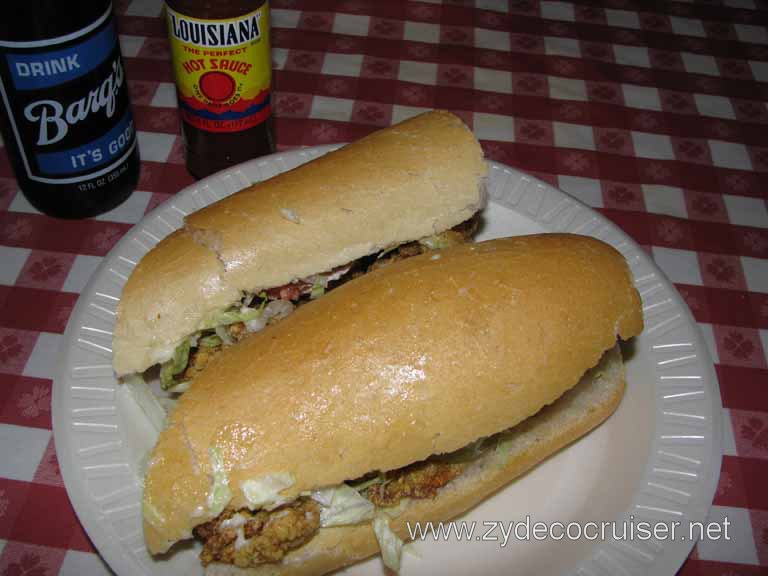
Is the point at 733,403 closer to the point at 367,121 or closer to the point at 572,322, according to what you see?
the point at 572,322

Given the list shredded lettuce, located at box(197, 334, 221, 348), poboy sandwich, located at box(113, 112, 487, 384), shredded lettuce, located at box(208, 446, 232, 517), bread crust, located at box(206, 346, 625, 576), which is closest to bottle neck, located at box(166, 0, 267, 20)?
poboy sandwich, located at box(113, 112, 487, 384)

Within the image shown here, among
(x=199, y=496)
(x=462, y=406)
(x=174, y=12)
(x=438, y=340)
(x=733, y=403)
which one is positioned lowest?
(x=733, y=403)

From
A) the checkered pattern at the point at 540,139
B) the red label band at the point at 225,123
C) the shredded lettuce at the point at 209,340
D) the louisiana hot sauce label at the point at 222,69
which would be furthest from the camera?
the red label band at the point at 225,123

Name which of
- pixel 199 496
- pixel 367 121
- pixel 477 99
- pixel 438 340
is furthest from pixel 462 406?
pixel 477 99

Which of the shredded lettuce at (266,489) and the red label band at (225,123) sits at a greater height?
the red label band at (225,123)

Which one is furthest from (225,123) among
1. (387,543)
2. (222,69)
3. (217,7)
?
(387,543)

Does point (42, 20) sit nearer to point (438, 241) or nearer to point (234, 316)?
point (234, 316)

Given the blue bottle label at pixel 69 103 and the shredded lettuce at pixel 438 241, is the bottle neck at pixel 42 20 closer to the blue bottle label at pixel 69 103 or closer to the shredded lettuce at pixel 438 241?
the blue bottle label at pixel 69 103

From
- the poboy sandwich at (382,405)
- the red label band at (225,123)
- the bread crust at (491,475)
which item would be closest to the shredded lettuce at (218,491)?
the poboy sandwich at (382,405)
